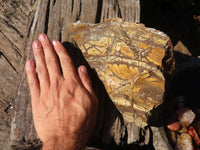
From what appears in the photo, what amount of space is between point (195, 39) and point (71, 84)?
3039 mm

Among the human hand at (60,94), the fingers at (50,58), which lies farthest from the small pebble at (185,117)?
the fingers at (50,58)

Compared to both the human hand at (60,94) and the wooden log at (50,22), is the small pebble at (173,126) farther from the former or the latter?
the human hand at (60,94)

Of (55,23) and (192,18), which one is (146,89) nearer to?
(55,23)

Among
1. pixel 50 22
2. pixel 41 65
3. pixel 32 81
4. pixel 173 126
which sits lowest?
pixel 173 126

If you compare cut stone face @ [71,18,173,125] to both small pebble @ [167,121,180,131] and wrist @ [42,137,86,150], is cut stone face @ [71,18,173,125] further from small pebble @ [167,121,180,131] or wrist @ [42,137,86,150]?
small pebble @ [167,121,180,131]

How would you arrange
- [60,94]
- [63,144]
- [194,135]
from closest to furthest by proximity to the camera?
1. [63,144]
2. [60,94]
3. [194,135]

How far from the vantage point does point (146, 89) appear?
4.93 feet

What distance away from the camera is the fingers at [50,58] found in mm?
1529

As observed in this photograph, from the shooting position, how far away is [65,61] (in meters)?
1.53

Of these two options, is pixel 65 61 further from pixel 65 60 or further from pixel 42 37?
pixel 42 37

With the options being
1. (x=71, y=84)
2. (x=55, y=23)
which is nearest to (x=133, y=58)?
(x=71, y=84)

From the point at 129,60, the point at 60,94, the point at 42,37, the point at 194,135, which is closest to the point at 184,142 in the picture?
the point at 194,135

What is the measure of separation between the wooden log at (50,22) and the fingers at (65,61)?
0.56ft

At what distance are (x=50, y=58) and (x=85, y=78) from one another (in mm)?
331
